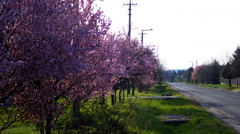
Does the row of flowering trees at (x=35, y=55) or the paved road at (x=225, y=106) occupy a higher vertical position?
the row of flowering trees at (x=35, y=55)

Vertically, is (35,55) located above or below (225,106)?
above

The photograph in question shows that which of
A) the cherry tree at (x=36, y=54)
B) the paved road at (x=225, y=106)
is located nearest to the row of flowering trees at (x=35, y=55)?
the cherry tree at (x=36, y=54)

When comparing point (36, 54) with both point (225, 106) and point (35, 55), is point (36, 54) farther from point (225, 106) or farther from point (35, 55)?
point (225, 106)

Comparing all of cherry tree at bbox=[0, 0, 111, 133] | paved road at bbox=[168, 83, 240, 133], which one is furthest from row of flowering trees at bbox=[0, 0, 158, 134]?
paved road at bbox=[168, 83, 240, 133]

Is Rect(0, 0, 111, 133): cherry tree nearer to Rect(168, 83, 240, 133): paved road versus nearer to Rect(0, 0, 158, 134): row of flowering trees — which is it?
Rect(0, 0, 158, 134): row of flowering trees

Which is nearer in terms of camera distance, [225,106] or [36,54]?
[36,54]

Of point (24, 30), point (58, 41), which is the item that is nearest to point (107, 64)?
point (58, 41)

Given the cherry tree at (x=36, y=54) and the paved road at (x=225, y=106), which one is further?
the paved road at (x=225, y=106)

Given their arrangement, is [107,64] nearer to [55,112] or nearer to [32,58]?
[55,112]

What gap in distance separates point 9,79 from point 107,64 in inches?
122

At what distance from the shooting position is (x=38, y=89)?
5273 mm

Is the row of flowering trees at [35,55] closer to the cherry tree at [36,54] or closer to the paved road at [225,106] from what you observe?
the cherry tree at [36,54]

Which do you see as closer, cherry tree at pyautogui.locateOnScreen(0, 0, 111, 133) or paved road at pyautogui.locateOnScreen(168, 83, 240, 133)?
cherry tree at pyautogui.locateOnScreen(0, 0, 111, 133)

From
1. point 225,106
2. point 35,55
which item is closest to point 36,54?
point 35,55
